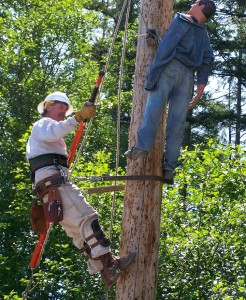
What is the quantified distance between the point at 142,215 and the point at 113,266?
0.41 m

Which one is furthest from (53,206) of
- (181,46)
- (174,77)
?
(181,46)

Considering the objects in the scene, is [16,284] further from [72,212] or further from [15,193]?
[72,212]

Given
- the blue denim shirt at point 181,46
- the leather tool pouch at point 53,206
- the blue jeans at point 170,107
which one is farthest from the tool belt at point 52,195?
the blue denim shirt at point 181,46

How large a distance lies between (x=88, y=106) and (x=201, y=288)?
195 inches

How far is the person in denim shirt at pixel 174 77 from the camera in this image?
6.87 meters

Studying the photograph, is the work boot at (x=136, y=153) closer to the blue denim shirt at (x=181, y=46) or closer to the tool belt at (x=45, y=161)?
the blue denim shirt at (x=181, y=46)

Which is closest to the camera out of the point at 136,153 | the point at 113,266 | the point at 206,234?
the point at 136,153

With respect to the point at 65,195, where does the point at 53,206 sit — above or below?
below

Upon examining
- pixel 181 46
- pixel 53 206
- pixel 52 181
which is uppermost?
pixel 181 46

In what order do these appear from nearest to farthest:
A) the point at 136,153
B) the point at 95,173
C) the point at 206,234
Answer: the point at 136,153, the point at 206,234, the point at 95,173

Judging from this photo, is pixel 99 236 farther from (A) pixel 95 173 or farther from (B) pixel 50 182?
(A) pixel 95 173

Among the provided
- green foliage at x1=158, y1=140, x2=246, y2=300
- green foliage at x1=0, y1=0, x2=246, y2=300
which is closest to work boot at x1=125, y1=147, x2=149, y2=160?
green foliage at x1=0, y1=0, x2=246, y2=300

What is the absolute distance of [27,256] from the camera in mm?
14961

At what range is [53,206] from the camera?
7.13 meters
